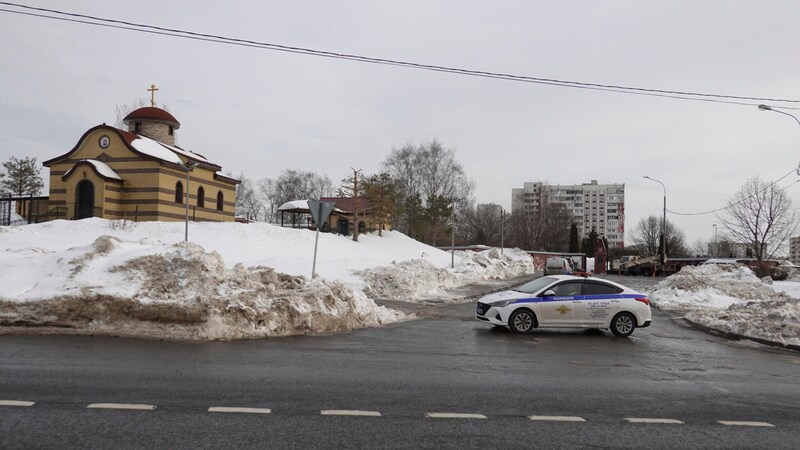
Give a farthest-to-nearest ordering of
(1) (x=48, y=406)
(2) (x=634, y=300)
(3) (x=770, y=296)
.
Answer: (3) (x=770, y=296) < (2) (x=634, y=300) < (1) (x=48, y=406)

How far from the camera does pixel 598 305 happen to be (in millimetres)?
14047

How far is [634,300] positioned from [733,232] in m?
34.8

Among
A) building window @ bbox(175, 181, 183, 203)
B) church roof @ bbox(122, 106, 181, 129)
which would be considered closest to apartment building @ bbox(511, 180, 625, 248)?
church roof @ bbox(122, 106, 181, 129)

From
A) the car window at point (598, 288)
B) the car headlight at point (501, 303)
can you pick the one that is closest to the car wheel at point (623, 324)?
the car window at point (598, 288)

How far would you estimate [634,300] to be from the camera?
14242mm

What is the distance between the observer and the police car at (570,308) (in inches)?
546

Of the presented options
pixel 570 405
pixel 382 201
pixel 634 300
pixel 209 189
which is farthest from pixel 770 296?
pixel 209 189

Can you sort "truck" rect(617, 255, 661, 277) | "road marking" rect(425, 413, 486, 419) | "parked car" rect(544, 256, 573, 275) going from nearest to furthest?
"road marking" rect(425, 413, 486, 419) → "parked car" rect(544, 256, 573, 275) → "truck" rect(617, 255, 661, 277)

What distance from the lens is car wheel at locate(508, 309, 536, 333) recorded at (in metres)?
13.8

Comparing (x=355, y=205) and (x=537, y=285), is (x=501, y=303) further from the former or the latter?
(x=355, y=205)

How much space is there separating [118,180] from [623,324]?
Answer: 3305 centimetres

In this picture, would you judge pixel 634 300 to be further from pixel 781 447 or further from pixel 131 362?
pixel 131 362

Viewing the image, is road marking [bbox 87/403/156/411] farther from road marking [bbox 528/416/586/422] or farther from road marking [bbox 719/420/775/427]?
road marking [bbox 719/420/775/427]

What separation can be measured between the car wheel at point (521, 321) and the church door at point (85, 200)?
31.1 metres
